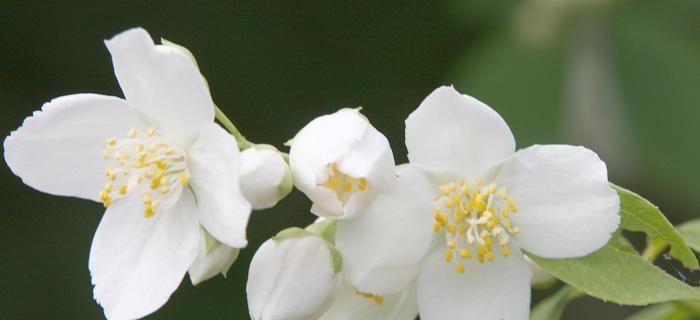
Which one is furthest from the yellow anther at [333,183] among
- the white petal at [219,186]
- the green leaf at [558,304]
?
the green leaf at [558,304]

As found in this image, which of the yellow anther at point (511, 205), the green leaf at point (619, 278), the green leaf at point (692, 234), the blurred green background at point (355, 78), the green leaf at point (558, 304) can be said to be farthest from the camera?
the blurred green background at point (355, 78)

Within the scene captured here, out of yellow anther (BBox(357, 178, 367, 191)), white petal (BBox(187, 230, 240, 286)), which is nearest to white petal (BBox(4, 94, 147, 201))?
white petal (BBox(187, 230, 240, 286))

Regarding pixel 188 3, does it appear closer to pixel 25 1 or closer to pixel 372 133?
pixel 25 1

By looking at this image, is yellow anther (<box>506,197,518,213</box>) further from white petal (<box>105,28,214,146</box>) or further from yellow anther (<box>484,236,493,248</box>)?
white petal (<box>105,28,214,146</box>)

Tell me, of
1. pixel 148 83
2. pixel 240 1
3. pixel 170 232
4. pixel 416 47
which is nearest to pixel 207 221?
pixel 170 232

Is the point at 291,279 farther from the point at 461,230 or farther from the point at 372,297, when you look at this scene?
the point at 461,230

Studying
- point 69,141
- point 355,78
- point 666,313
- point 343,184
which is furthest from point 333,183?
point 355,78

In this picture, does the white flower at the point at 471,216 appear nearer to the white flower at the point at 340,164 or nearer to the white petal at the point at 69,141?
the white flower at the point at 340,164
